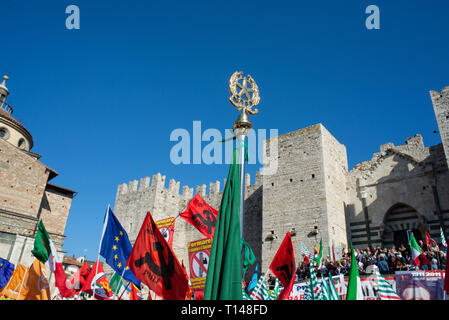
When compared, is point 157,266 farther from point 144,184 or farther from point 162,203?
point 144,184

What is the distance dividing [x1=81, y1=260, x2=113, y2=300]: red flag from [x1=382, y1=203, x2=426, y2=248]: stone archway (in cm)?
1314

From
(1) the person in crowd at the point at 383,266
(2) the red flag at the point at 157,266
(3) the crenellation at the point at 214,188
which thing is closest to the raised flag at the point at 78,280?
(2) the red flag at the point at 157,266

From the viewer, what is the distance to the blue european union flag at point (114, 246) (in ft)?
26.0

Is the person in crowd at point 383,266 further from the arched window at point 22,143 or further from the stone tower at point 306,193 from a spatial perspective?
the arched window at point 22,143

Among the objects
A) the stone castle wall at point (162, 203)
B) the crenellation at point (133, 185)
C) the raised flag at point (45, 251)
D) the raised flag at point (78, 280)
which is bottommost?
the raised flag at point (78, 280)

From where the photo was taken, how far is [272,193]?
750 inches

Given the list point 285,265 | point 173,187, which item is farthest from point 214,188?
point 285,265

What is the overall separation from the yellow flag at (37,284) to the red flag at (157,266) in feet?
12.0

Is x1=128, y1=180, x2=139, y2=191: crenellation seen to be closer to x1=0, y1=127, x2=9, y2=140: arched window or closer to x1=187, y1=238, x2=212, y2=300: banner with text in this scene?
x1=0, y1=127, x2=9, y2=140: arched window

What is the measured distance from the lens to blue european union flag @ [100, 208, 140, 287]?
26.0 ft

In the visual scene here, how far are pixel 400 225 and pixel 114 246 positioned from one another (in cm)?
1403
